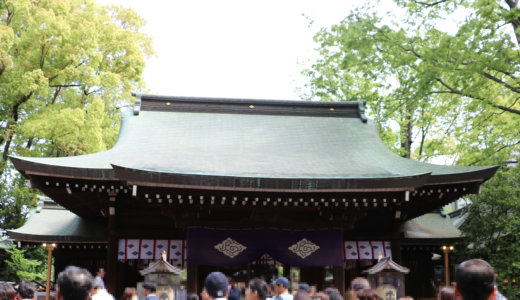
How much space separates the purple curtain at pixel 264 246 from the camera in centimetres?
1140

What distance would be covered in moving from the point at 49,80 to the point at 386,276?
1479 cm

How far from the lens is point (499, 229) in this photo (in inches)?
516

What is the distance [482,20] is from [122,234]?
29.9 ft

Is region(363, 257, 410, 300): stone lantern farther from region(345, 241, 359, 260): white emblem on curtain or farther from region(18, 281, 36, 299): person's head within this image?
region(18, 281, 36, 299): person's head

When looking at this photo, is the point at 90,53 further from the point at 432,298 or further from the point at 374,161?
the point at 432,298

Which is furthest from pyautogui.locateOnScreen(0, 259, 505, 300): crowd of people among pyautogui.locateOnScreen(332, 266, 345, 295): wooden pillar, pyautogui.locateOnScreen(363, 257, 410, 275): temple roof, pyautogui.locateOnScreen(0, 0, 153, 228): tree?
pyautogui.locateOnScreen(0, 0, 153, 228): tree

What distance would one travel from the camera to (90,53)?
1905cm

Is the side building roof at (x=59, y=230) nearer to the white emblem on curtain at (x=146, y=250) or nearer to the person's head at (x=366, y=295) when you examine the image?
the white emblem on curtain at (x=146, y=250)

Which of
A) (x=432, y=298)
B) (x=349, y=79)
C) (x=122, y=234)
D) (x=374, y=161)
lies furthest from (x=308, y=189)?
(x=349, y=79)

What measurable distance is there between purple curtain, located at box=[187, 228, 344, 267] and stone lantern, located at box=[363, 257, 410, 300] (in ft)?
5.99

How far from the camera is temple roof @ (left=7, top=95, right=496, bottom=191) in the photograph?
397 inches

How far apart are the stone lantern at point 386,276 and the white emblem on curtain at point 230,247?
2967 mm

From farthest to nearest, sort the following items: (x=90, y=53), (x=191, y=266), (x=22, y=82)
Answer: (x=90, y=53)
(x=22, y=82)
(x=191, y=266)

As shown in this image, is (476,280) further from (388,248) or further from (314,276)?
(388,248)
